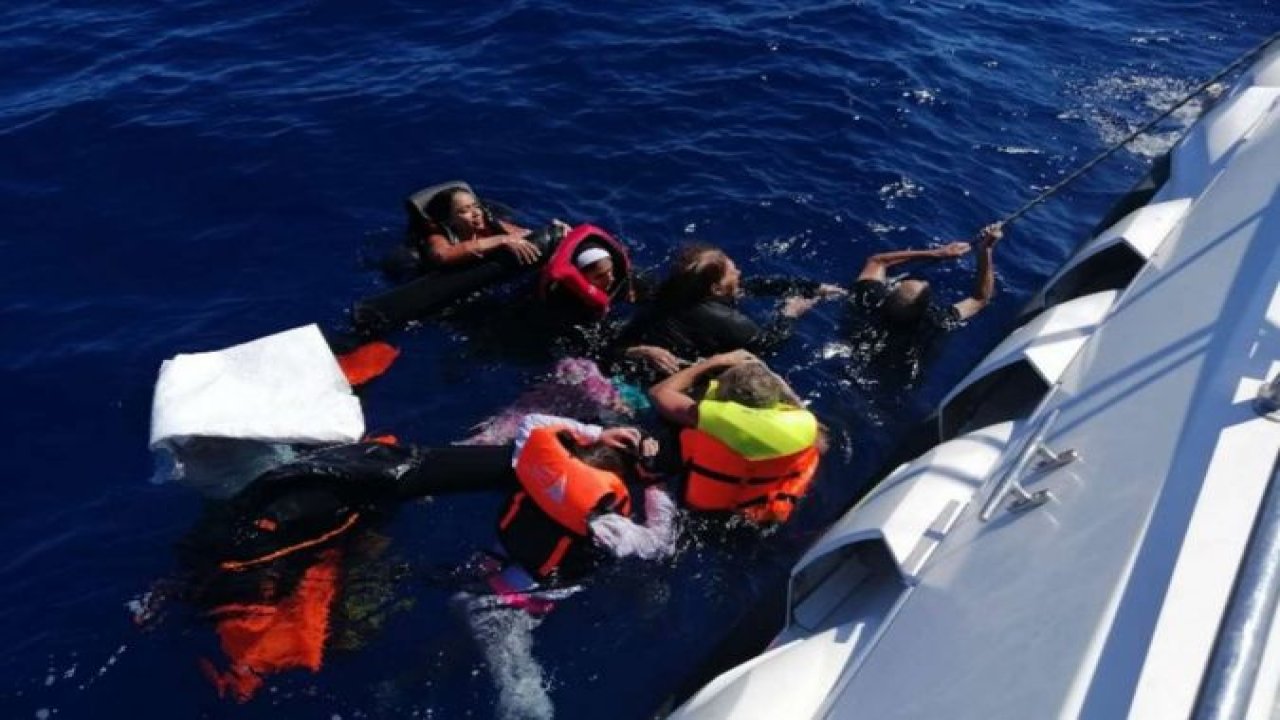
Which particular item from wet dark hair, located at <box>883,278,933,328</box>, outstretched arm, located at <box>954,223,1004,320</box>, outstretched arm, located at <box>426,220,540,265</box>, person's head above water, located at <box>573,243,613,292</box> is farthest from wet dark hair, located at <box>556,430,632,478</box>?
outstretched arm, located at <box>954,223,1004,320</box>

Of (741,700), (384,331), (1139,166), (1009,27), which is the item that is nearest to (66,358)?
(384,331)

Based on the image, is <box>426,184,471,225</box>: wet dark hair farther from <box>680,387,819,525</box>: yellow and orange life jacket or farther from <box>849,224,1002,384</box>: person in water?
<box>849,224,1002,384</box>: person in water

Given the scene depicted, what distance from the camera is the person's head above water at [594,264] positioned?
714 cm

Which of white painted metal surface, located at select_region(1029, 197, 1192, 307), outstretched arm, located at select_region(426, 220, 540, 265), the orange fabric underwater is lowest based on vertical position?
the orange fabric underwater

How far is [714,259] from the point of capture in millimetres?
6832

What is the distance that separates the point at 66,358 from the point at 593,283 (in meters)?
3.90

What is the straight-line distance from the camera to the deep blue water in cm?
533

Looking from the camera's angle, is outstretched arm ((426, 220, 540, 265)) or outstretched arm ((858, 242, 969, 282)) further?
outstretched arm ((858, 242, 969, 282))

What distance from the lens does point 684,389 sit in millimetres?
6445

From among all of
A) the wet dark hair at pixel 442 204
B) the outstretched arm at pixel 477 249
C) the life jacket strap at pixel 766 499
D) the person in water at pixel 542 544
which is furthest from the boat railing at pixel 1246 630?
the wet dark hair at pixel 442 204

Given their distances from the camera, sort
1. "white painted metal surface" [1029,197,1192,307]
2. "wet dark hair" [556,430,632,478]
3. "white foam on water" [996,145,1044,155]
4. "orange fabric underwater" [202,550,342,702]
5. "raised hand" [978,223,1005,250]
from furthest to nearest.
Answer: "white foam on water" [996,145,1044,155] → "raised hand" [978,223,1005,250] → "white painted metal surface" [1029,197,1192,307] → "wet dark hair" [556,430,632,478] → "orange fabric underwater" [202,550,342,702]

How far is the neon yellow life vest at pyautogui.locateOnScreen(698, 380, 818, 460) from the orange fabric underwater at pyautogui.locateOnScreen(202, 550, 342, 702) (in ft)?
7.75

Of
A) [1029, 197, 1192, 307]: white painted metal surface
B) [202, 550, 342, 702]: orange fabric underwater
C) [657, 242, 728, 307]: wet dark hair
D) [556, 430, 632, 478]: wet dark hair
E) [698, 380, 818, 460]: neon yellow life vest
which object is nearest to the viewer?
[202, 550, 342, 702]: orange fabric underwater

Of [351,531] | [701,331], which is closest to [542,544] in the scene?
[351,531]
